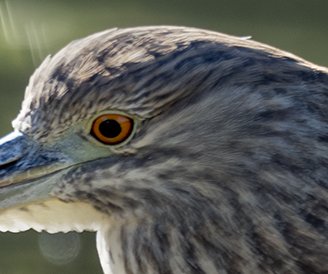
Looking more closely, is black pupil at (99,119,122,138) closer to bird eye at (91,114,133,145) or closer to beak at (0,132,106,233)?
bird eye at (91,114,133,145)

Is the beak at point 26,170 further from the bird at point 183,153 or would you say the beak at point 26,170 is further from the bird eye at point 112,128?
the bird eye at point 112,128

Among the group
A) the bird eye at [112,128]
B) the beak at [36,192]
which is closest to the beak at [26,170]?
the beak at [36,192]

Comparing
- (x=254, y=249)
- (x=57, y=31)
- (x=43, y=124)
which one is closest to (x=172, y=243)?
(x=254, y=249)

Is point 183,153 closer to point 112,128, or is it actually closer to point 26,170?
point 112,128

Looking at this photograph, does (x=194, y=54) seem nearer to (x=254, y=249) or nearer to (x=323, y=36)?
(x=254, y=249)

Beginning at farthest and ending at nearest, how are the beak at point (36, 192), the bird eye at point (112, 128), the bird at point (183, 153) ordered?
the beak at point (36, 192) → the bird eye at point (112, 128) → the bird at point (183, 153)

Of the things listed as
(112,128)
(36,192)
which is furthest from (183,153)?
(36,192)

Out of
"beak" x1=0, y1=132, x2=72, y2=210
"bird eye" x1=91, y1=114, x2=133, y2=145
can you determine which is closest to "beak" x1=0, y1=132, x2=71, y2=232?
"beak" x1=0, y1=132, x2=72, y2=210
